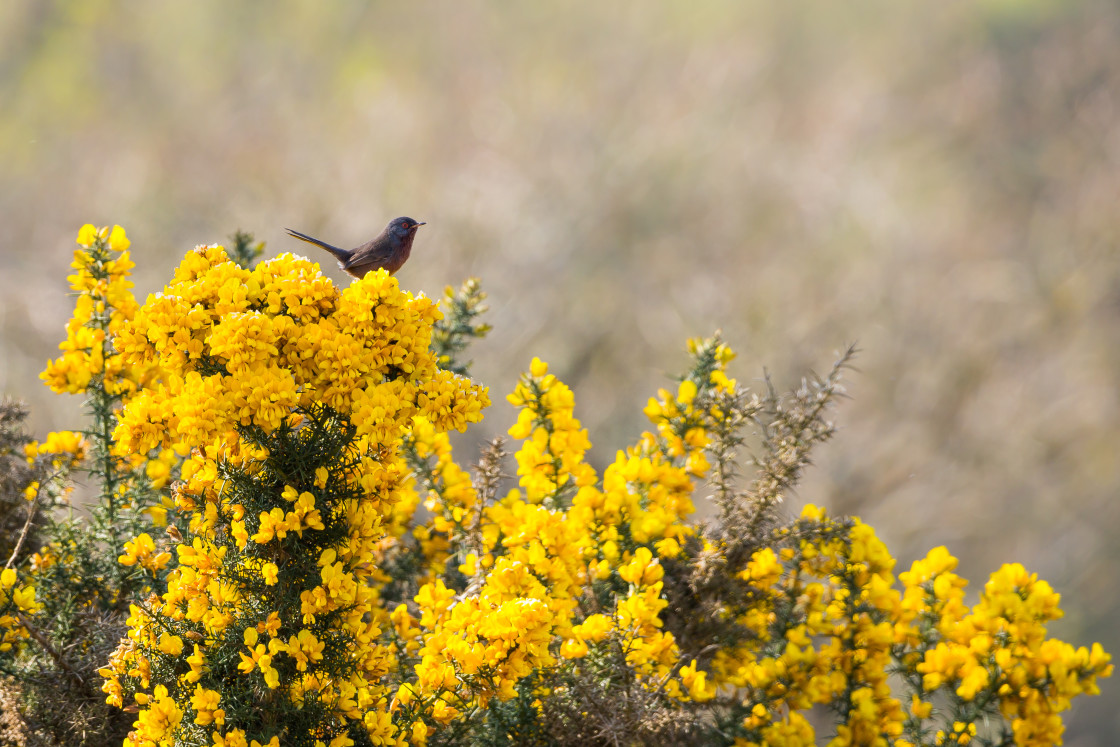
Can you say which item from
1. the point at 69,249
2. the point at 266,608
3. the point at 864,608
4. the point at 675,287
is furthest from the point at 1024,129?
the point at 266,608

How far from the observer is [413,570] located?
8.09 ft

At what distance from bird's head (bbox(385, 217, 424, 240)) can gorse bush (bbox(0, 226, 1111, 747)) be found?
1.03ft

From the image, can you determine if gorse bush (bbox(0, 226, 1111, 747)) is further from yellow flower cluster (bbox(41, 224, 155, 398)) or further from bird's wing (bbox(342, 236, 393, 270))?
bird's wing (bbox(342, 236, 393, 270))

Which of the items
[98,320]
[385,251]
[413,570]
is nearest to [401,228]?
[385,251]

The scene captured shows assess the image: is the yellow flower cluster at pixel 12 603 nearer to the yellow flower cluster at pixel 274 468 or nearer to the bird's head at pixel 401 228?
the yellow flower cluster at pixel 274 468

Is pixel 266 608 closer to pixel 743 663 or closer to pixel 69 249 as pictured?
pixel 743 663

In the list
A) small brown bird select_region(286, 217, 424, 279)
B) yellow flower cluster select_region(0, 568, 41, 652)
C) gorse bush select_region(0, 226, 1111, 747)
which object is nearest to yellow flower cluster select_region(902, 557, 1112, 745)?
gorse bush select_region(0, 226, 1111, 747)

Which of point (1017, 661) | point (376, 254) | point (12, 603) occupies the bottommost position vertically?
point (12, 603)

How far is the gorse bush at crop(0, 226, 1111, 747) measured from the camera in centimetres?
145

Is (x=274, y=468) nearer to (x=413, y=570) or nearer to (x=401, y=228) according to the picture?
(x=401, y=228)

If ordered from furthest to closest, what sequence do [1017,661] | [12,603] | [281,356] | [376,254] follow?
[1017,661] → [376,254] → [12,603] → [281,356]

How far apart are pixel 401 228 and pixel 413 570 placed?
0.89m

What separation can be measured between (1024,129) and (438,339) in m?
7.07

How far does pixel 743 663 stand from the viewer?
2.19 m
